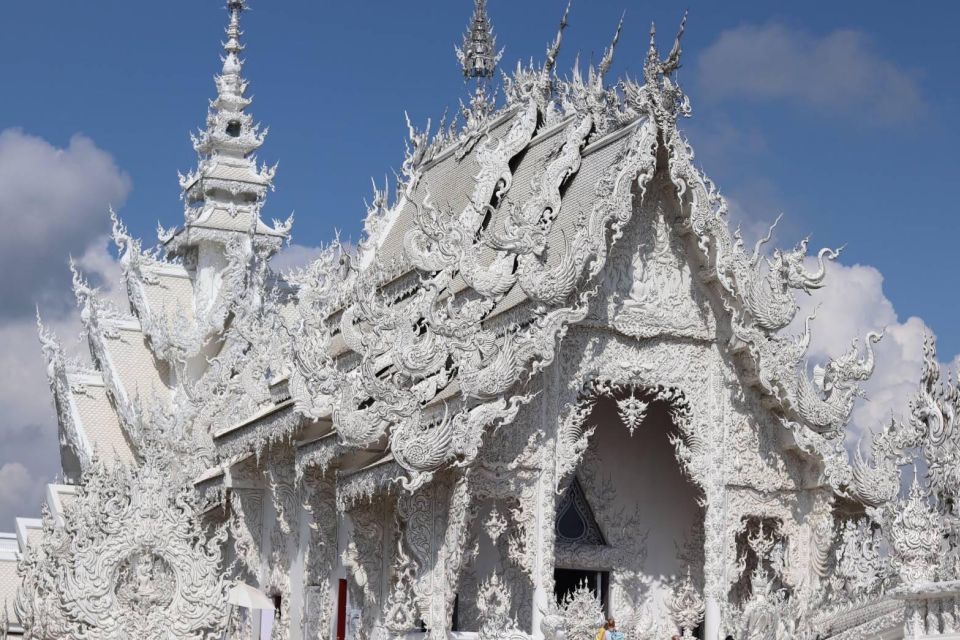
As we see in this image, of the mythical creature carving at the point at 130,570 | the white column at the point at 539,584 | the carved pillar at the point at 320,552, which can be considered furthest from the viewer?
the carved pillar at the point at 320,552

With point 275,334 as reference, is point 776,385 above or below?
below

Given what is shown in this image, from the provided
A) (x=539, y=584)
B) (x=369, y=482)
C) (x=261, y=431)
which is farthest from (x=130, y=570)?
(x=261, y=431)

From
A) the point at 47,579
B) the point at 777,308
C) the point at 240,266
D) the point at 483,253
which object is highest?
the point at 240,266

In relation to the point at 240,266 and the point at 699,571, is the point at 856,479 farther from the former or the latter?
the point at 240,266

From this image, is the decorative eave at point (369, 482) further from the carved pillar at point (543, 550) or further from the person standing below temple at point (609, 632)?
the person standing below temple at point (609, 632)

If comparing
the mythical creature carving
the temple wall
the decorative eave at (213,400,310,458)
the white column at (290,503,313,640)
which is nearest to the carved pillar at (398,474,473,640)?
the mythical creature carving

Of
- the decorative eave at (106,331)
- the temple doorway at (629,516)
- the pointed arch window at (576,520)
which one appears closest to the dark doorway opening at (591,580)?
the temple doorway at (629,516)

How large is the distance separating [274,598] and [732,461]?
6709 millimetres

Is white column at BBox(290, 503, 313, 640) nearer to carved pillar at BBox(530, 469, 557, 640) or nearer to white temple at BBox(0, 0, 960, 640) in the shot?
white temple at BBox(0, 0, 960, 640)

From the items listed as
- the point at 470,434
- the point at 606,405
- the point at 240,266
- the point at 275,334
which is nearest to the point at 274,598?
the point at 275,334

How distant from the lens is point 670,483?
18.5m

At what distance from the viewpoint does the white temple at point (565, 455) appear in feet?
51.1

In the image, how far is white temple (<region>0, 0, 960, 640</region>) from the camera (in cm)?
1557

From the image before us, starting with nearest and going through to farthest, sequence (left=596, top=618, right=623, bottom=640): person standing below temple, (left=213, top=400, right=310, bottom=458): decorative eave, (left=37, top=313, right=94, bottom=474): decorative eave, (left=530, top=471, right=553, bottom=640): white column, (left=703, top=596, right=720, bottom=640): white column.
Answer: (left=530, top=471, right=553, bottom=640): white column < (left=596, top=618, right=623, bottom=640): person standing below temple < (left=703, top=596, right=720, bottom=640): white column < (left=213, top=400, right=310, bottom=458): decorative eave < (left=37, top=313, right=94, bottom=474): decorative eave
